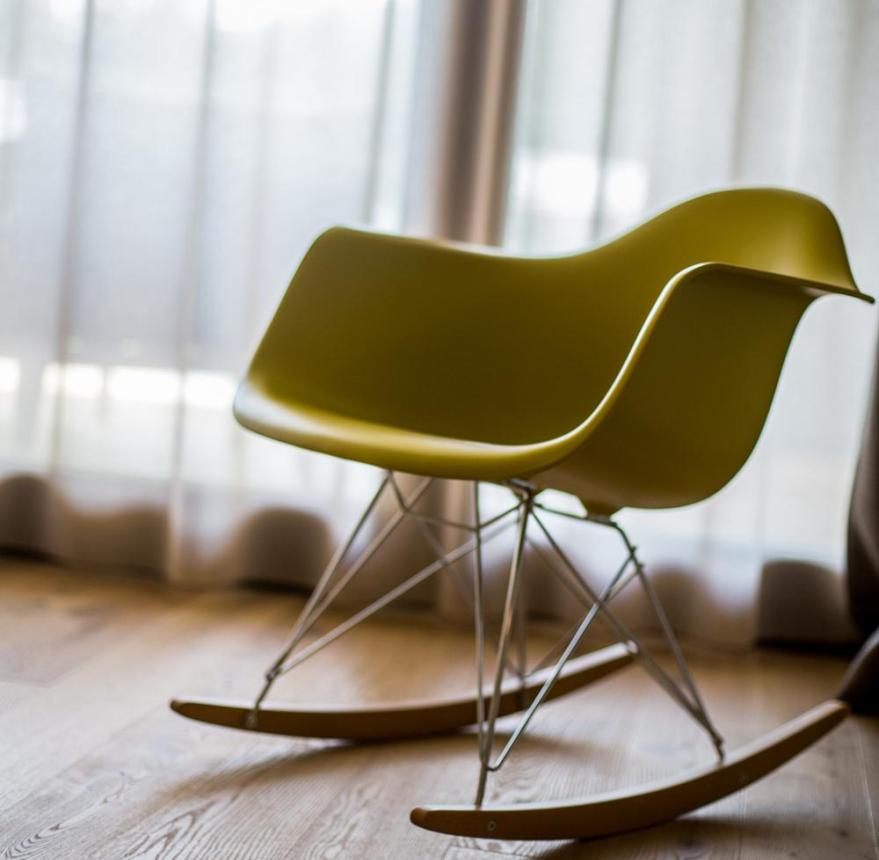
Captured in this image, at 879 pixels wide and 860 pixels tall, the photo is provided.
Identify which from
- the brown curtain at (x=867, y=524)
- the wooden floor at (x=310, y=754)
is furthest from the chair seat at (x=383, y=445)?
the brown curtain at (x=867, y=524)

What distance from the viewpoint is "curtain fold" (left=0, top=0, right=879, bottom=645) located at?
2229mm

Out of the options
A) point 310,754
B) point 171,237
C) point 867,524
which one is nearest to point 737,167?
point 867,524

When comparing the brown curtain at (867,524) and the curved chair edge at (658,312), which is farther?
the brown curtain at (867,524)

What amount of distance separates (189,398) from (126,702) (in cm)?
86

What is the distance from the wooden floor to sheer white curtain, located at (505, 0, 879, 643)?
19cm

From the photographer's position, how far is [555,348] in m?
1.77

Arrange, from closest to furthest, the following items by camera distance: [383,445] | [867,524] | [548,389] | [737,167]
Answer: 1. [383,445]
2. [548,389]
3. [867,524]
4. [737,167]

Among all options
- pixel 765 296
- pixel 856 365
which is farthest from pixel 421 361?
pixel 856 365

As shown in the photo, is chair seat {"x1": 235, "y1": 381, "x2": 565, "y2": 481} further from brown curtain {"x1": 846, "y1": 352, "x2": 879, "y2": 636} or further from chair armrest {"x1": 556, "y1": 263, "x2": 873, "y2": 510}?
brown curtain {"x1": 846, "y1": 352, "x2": 879, "y2": 636}

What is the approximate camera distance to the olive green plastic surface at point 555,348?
A: 1.38 meters

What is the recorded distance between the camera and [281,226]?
93.7 inches

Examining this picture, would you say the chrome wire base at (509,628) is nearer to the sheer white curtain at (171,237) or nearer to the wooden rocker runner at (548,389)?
the wooden rocker runner at (548,389)

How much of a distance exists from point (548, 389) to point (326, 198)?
0.82m

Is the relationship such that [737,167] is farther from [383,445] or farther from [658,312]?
[383,445]
